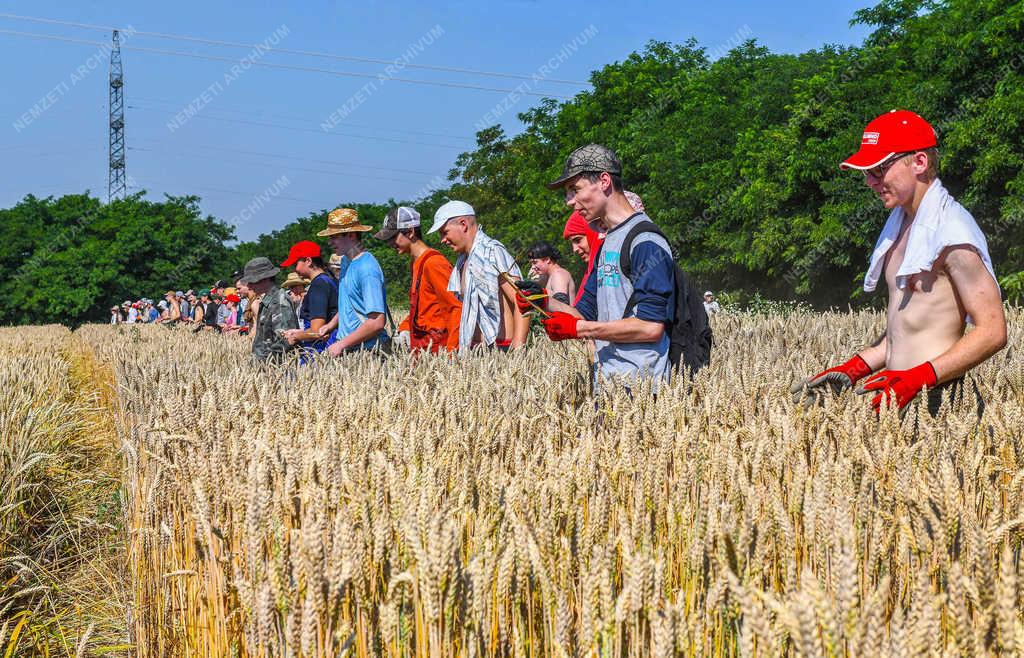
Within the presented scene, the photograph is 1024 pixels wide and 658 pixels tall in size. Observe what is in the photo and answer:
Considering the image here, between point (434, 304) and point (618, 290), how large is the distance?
94.1 inches

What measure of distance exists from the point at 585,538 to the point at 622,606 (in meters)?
0.50

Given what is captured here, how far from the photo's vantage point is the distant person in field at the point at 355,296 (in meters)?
5.44

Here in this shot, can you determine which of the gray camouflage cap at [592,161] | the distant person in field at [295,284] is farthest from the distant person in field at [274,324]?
the gray camouflage cap at [592,161]

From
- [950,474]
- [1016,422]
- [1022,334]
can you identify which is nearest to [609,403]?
[1016,422]

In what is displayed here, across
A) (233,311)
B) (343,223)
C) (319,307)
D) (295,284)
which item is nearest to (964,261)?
(343,223)

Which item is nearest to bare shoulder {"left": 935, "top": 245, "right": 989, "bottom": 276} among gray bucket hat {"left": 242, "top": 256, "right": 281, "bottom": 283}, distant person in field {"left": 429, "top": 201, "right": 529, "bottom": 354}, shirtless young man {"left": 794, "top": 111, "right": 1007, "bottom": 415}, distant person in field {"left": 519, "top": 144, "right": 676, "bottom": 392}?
shirtless young man {"left": 794, "top": 111, "right": 1007, "bottom": 415}

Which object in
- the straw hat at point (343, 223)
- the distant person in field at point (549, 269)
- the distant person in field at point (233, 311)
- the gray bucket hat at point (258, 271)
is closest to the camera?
the straw hat at point (343, 223)

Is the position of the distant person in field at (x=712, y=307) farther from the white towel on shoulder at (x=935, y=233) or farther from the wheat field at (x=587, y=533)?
the wheat field at (x=587, y=533)

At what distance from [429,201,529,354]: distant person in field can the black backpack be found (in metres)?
1.63

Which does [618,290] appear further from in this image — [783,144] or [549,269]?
[783,144]

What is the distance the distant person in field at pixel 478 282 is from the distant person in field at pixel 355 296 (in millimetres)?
439

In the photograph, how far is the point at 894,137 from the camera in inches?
112

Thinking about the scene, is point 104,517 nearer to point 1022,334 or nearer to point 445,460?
point 445,460

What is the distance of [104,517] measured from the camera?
522 centimetres
